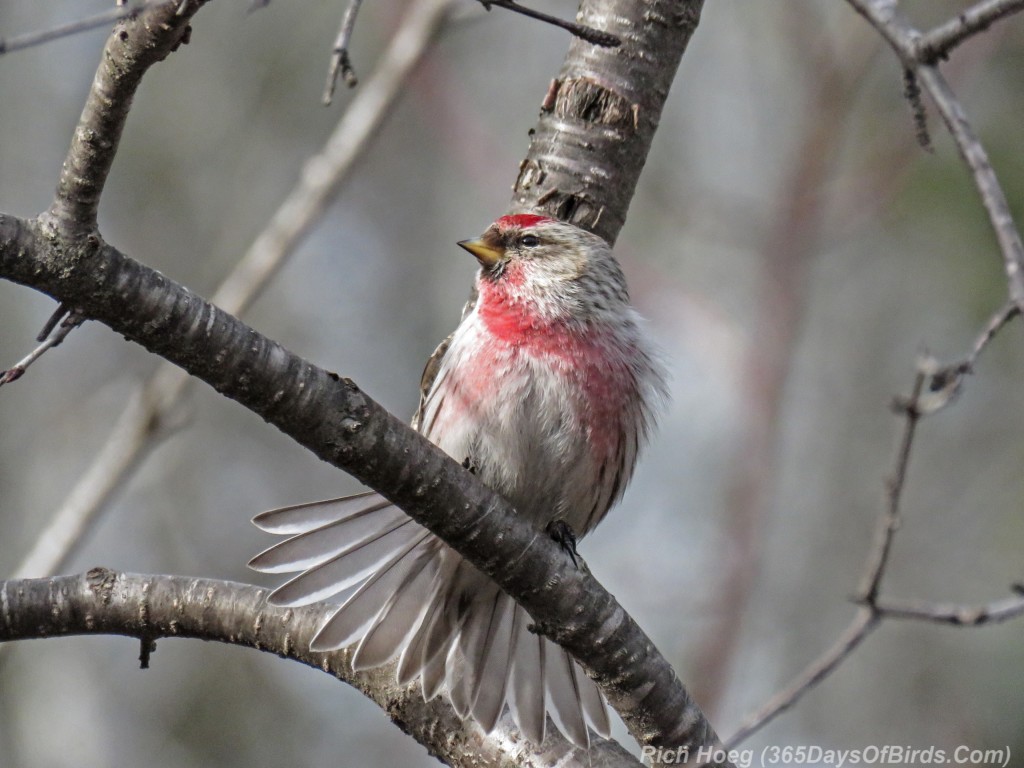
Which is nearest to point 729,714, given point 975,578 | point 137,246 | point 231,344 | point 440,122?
point 975,578

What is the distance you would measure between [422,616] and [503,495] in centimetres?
43

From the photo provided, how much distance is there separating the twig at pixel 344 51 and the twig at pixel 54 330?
686 mm

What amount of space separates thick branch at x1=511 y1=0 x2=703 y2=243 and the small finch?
0.35ft

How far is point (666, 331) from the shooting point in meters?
8.79

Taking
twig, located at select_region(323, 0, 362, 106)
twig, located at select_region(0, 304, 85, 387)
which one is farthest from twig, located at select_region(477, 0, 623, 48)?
twig, located at select_region(0, 304, 85, 387)

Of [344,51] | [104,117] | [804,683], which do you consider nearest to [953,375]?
[804,683]

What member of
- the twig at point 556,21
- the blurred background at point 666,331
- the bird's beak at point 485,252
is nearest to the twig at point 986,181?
the twig at point 556,21

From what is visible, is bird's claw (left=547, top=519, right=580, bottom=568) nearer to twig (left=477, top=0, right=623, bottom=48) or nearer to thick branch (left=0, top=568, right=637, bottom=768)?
thick branch (left=0, top=568, right=637, bottom=768)

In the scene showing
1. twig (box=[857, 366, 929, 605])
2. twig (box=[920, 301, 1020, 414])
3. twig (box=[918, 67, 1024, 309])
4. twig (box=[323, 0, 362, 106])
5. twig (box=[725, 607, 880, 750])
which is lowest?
twig (box=[725, 607, 880, 750])

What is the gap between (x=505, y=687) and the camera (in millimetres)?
3264

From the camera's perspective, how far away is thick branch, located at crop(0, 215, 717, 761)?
2.07 m

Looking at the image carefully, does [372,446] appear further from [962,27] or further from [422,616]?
[962,27]

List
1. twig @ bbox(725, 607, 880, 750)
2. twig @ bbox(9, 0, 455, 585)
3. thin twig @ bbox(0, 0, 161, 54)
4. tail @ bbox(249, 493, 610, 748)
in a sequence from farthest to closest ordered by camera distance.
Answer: twig @ bbox(9, 0, 455, 585)
tail @ bbox(249, 493, 610, 748)
twig @ bbox(725, 607, 880, 750)
thin twig @ bbox(0, 0, 161, 54)

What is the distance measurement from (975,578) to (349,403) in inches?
294
